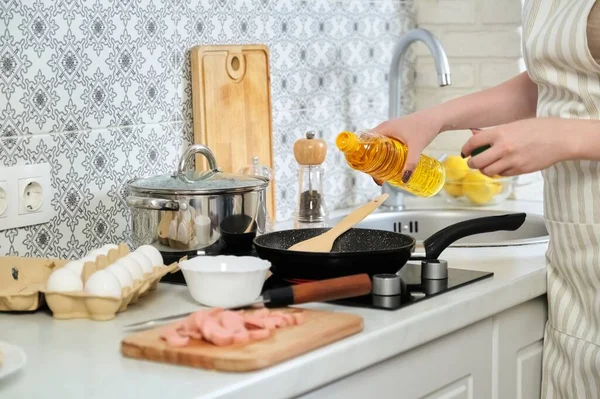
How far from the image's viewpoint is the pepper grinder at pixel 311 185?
1872 mm

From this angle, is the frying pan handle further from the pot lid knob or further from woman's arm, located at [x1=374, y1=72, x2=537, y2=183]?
the pot lid knob

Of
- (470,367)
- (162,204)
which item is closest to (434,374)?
(470,367)

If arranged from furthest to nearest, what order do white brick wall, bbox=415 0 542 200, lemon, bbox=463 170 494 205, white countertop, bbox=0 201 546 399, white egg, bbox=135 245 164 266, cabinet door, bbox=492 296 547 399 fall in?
white brick wall, bbox=415 0 542 200 → lemon, bbox=463 170 494 205 → cabinet door, bbox=492 296 547 399 → white egg, bbox=135 245 164 266 → white countertop, bbox=0 201 546 399

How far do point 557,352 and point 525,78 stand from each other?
0.47 m

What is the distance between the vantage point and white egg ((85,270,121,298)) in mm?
1188

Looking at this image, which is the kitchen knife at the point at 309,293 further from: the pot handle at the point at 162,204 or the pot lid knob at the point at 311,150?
the pot lid knob at the point at 311,150

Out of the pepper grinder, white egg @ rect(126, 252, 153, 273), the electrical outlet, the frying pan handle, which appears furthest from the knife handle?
the pepper grinder

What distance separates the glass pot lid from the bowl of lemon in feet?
2.52

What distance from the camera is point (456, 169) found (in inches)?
87.9

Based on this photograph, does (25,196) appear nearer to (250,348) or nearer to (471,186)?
(250,348)

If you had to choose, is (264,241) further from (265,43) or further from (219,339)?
(265,43)

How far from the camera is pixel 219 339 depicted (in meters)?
1.02

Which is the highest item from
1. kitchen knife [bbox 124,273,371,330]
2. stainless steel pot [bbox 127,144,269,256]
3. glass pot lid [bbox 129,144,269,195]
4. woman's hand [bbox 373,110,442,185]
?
woman's hand [bbox 373,110,442,185]

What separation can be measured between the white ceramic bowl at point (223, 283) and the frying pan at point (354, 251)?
3.0 inches
